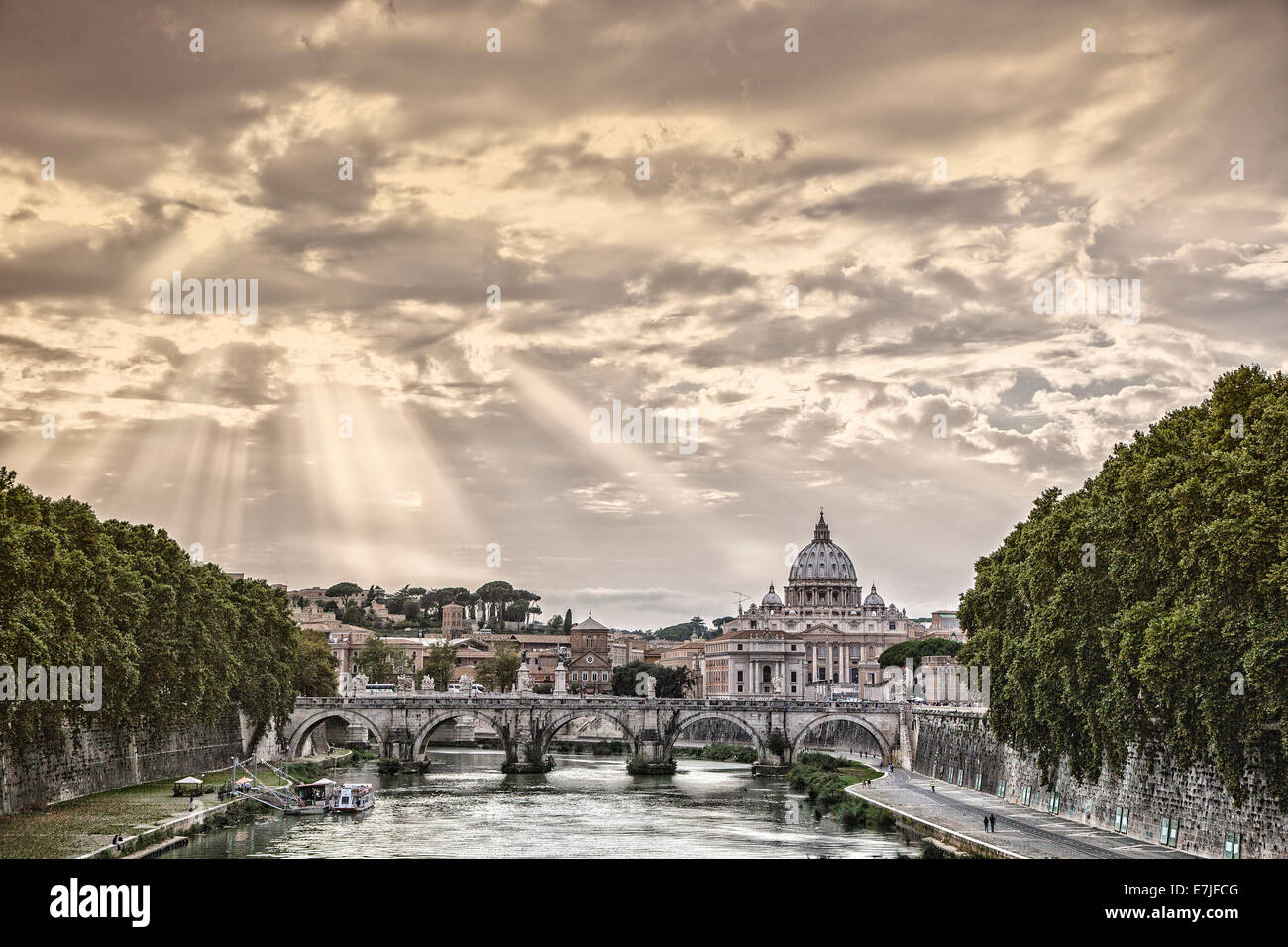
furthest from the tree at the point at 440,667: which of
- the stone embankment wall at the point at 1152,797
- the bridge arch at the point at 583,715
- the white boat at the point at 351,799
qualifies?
the stone embankment wall at the point at 1152,797

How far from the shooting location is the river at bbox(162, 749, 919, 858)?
47594 mm

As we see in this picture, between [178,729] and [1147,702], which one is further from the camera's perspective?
[178,729]

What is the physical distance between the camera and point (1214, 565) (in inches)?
1261

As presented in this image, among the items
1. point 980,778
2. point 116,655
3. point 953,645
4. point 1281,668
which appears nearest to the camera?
point 1281,668

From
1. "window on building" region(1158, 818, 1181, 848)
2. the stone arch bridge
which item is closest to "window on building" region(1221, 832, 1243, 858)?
"window on building" region(1158, 818, 1181, 848)

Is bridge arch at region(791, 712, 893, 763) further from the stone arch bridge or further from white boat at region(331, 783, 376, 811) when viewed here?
white boat at region(331, 783, 376, 811)

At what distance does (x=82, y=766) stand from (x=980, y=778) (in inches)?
1555

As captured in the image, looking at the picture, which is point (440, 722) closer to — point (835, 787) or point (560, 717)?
point (560, 717)

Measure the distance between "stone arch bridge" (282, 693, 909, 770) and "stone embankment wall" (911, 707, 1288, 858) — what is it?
24273 mm

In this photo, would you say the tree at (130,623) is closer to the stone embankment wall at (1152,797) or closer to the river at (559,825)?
the river at (559,825)

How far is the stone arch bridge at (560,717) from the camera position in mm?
88938

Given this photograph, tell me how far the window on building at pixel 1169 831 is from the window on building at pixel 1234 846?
12.4 ft
